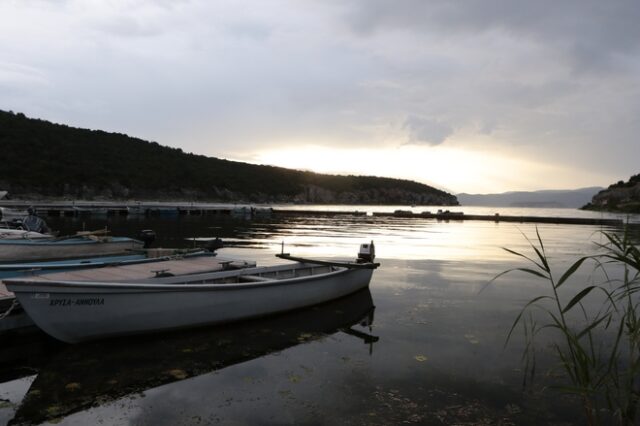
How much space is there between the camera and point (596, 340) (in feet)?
36.4

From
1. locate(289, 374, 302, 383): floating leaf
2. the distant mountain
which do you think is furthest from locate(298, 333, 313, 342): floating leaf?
the distant mountain

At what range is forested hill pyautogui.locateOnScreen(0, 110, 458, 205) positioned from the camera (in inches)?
3809

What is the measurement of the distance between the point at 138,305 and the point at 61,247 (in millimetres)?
10192

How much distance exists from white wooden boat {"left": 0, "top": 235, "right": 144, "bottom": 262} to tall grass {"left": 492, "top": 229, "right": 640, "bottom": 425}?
1566cm

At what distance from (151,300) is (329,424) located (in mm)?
5256

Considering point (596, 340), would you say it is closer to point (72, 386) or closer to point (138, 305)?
point (138, 305)

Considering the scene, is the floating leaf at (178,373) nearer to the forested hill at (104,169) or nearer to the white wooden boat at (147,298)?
the white wooden boat at (147,298)

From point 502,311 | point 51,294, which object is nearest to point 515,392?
point 502,311

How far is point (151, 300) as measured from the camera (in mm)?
9945

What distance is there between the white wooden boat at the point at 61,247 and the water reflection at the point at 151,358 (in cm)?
921

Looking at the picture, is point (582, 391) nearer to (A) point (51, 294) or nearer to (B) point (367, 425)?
(B) point (367, 425)

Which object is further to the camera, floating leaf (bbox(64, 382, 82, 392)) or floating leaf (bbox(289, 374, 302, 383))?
floating leaf (bbox(289, 374, 302, 383))

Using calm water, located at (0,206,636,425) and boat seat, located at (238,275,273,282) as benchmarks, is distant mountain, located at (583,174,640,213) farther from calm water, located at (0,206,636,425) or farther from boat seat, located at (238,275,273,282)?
boat seat, located at (238,275,273,282)

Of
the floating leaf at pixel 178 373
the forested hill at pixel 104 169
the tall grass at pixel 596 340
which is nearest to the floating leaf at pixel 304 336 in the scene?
the floating leaf at pixel 178 373
